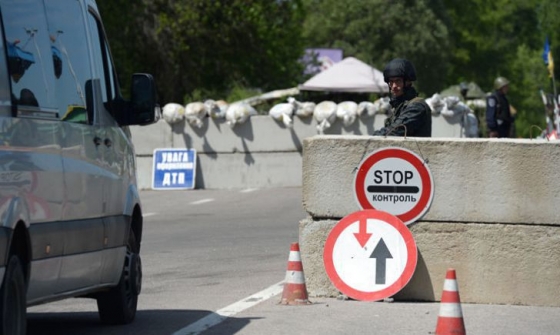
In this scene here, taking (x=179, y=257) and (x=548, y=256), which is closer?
(x=548, y=256)

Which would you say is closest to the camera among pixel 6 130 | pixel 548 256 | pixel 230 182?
pixel 6 130

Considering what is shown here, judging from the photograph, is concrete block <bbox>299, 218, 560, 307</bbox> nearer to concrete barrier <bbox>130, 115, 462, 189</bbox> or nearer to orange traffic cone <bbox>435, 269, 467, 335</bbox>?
orange traffic cone <bbox>435, 269, 467, 335</bbox>

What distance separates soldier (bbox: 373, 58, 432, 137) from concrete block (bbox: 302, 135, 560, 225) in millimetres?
506

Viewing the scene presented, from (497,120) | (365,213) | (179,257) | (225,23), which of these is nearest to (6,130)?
(365,213)

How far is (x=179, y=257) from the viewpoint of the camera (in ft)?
51.2

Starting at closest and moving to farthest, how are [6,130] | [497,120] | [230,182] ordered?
1. [6,130]
2. [497,120]
3. [230,182]

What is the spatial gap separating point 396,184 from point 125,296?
236 centimetres

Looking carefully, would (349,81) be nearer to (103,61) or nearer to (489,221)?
(489,221)

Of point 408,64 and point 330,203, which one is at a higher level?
point 408,64

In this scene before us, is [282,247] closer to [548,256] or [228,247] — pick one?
[228,247]

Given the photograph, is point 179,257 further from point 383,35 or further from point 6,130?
point 383,35

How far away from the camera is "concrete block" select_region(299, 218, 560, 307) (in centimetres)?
1084

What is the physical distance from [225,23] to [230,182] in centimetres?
1813

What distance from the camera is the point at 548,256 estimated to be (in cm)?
1080
